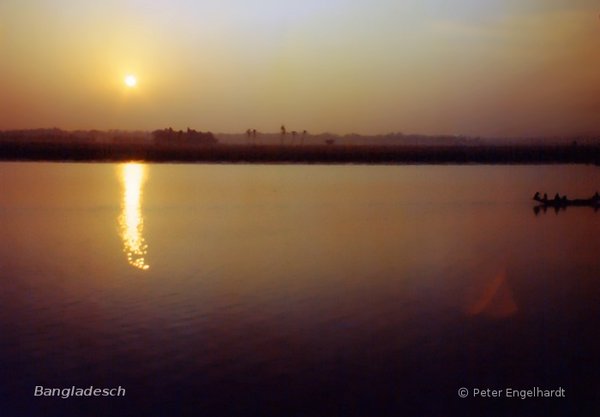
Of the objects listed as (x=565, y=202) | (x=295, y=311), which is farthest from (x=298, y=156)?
(x=295, y=311)

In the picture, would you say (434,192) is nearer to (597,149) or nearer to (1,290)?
(1,290)

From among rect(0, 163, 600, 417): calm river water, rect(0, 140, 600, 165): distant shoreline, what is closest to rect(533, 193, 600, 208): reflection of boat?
rect(0, 163, 600, 417): calm river water

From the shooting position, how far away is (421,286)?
23.8ft

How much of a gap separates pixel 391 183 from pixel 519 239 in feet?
33.9

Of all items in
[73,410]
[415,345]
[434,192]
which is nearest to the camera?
[73,410]

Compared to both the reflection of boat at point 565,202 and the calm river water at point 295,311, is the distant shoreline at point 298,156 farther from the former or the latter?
the calm river water at point 295,311

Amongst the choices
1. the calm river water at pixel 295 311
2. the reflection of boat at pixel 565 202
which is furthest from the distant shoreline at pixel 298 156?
the calm river water at pixel 295 311

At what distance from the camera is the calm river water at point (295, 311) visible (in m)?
4.35

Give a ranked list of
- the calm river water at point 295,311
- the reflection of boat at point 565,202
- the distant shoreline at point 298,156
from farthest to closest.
Result: the distant shoreline at point 298,156 < the reflection of boat at point 565,202 < the calm river water at point 295,311

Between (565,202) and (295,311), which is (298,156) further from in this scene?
(295,311)

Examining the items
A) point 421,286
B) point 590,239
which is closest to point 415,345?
point 421,286

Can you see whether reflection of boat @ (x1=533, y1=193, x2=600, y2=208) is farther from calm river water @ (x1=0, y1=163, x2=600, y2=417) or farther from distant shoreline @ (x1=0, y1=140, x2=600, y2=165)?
distant shoreline @ (x1=0, y1=140, x2=600, y2=165)

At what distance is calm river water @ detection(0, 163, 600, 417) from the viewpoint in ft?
14.3

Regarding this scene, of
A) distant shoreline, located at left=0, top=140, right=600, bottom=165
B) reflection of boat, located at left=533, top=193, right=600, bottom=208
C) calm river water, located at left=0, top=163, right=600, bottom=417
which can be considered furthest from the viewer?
distant shoreline, located at left=0, top=140, right=600, bottom=165
